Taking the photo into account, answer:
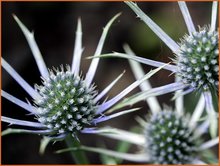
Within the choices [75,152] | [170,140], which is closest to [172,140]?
[170,140]

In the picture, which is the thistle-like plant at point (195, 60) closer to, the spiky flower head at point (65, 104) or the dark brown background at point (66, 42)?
the spiky flower head at point (65, 104)

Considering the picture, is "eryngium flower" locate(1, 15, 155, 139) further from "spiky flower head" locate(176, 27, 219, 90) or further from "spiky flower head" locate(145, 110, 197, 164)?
"spiky flower head" locate(145, 110, 197, 164)

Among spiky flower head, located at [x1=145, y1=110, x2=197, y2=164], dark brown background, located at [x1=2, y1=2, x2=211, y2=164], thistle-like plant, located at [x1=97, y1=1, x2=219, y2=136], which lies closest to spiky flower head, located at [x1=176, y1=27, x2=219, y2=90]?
thistle-like plant, located at [x1=97, y1=1, x2=219, y2=136]

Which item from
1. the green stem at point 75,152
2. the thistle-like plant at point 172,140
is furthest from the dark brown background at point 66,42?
the green stem at point 75,152

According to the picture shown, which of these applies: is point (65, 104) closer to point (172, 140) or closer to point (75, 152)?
point (75, 152)

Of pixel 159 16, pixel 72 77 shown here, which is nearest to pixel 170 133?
pixel 72 77
